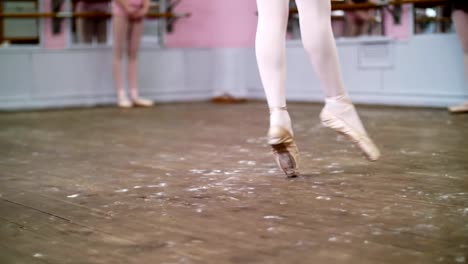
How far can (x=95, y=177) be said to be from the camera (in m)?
2.29

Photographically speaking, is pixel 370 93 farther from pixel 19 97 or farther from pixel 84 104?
pixel 19 97

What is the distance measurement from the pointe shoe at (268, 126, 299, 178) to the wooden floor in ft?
0.14

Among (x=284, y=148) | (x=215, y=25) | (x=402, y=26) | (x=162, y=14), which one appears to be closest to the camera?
(x=284, y=148)

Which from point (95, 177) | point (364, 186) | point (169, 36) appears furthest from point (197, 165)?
point (169, 36)

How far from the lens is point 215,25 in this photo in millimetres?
6797

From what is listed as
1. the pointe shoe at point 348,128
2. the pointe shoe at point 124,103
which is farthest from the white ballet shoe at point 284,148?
the pointe shoe at point 124,103

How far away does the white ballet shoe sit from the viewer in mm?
2000

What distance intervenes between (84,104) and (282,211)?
465 cm

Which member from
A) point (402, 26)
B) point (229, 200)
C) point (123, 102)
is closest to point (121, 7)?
point (123, 102)

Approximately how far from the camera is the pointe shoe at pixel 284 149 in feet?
6.56

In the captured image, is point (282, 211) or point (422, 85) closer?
point (282, 211)

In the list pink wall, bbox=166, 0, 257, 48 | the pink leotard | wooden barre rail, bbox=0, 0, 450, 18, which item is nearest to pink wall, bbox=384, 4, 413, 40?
wooden barre rail, bbox=0, 0, 450, 18

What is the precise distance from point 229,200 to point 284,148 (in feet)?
0.97

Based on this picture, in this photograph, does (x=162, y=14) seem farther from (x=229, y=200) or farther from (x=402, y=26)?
(x=229, y=200)
